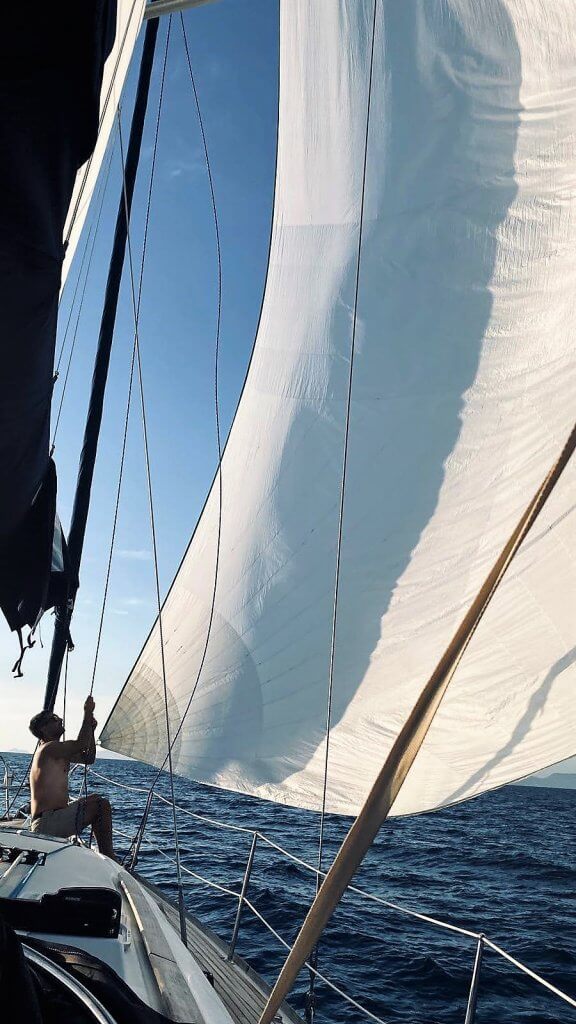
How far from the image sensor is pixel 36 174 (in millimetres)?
1285

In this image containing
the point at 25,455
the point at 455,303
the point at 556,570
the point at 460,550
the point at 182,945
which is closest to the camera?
the point at 25,455

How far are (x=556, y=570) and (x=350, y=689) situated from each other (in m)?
1.28

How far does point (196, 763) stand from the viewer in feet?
13.9

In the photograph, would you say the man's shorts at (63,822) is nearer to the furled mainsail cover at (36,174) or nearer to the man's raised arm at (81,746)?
the man's raised arm at (81,746)

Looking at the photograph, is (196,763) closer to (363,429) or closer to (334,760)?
(334,760)

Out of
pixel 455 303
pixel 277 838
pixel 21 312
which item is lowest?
pixel 277 838

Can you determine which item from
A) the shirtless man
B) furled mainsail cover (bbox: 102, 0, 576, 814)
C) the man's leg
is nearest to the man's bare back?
the shirtless man

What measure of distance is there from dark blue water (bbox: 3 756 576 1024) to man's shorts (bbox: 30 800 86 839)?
2.79m

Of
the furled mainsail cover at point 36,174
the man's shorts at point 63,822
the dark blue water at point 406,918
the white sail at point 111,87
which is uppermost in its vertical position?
the white sail at point 111,87

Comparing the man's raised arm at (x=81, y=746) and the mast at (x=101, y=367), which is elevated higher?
the mast at (x=101, y=367)

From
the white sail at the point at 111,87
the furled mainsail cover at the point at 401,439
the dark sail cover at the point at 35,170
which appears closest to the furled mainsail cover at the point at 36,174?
the dark sail cover at the point at 35,170

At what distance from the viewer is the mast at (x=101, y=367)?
5320 millimetres

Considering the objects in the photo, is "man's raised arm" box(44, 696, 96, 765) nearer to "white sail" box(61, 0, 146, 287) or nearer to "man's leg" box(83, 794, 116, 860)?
"man's leg" box(83, 794, 116, 860)

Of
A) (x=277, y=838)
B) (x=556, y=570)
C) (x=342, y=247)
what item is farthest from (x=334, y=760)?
(x=277, y=838)
